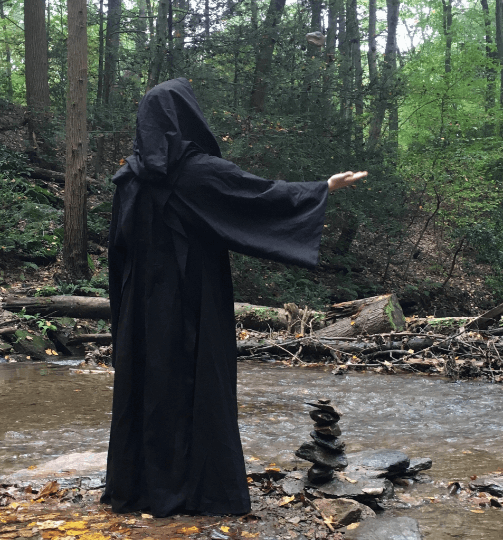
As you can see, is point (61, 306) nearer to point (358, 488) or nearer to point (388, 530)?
point (358, 488)

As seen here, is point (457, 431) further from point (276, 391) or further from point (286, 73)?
point (286, 73)

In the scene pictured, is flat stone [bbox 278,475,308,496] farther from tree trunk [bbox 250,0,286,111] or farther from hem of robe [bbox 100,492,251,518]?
tree trunk [bbox 250,0,286,111]

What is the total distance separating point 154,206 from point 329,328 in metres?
6.95

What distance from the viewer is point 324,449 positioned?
3.48m

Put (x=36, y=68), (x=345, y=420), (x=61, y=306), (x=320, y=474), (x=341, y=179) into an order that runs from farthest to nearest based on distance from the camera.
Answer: (x=36, y=68) → (x=61, y=306) → (x=345, y=420) → (x=320, y=474) → (x=341, y=179)

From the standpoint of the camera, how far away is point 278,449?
441 cm

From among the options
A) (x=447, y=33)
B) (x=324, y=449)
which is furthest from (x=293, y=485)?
(x=447, y=33)

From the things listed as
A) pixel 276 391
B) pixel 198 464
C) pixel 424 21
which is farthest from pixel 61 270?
pixel 424 21

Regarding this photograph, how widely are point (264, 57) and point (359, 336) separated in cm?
859

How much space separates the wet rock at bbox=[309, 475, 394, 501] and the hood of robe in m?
2.03

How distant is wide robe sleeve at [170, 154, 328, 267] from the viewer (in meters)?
3.07

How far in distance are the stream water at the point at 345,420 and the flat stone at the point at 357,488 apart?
155 mm

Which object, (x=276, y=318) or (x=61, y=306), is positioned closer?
(x=61, y=306)

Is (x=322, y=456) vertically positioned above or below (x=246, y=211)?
below
